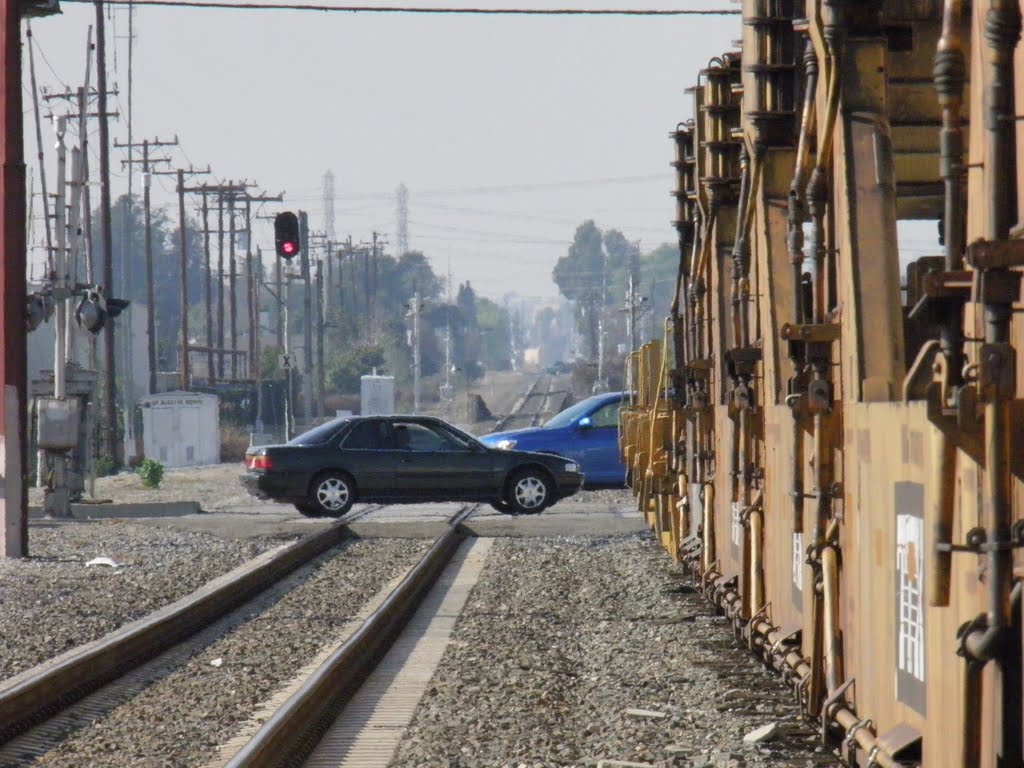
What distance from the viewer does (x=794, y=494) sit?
6.49 m

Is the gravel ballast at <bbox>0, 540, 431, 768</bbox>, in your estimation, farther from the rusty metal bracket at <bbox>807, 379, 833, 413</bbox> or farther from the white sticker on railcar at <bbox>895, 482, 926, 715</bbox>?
the white sticker on railcar at <bbox>895, 482, 926, 715</bbox>

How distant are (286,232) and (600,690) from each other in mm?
18971

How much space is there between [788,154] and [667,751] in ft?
9.69

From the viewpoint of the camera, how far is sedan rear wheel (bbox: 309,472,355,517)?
872 inches

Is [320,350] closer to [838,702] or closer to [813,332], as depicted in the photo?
[813,332]

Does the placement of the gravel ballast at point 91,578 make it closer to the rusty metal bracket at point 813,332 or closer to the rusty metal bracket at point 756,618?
the rusty metal bracket at point 756,618

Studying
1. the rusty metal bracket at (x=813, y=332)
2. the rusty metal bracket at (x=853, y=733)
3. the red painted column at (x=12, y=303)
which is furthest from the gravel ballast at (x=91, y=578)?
the rusty metal bracket at (x=853, y=733)

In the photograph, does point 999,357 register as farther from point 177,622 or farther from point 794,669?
point 177,622

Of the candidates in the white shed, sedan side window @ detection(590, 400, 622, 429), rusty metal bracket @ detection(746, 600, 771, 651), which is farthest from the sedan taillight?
the white shed

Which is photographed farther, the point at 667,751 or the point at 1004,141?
the point at 667,751

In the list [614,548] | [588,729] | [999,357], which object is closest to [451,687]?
[588,729]

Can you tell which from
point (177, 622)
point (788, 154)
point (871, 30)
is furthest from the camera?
point (177, 622)

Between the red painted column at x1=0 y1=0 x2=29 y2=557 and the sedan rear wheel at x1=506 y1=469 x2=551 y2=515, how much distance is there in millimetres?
7425

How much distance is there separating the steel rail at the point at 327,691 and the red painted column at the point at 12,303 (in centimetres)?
452
